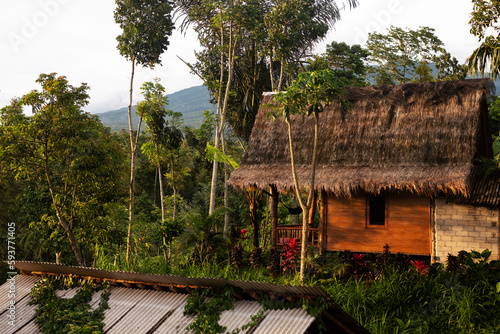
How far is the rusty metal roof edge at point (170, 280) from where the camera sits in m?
4.63

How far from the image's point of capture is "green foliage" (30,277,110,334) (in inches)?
226

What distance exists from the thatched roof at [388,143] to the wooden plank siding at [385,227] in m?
0.46

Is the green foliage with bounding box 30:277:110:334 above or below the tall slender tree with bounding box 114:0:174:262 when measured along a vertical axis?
below

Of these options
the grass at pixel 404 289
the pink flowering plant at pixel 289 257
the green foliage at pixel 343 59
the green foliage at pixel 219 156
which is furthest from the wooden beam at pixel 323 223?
the green foliage at pixel 343 59

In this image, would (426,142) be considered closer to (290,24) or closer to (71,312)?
(71,312)

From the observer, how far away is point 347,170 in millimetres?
11344

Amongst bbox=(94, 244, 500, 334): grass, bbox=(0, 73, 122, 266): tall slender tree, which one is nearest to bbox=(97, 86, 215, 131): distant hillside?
bbox=(0, 73, 122, 266): tall slender tree

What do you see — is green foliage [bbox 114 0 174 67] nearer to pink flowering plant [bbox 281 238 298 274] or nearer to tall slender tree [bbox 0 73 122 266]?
tall slender tree [bbox 0 73 122 266]

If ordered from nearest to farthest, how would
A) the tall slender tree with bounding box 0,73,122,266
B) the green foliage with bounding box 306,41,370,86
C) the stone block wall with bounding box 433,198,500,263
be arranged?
the stone block wall with bounding box 433,198,500,263 < the tall slender tree with bounding box 0,73,122,266 < the green foliage with bounding box 306,41,370,86

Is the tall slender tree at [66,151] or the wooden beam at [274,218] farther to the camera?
the tall slender tree at [66,151]

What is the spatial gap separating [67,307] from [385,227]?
755cm

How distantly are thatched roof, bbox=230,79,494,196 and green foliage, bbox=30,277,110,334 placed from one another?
17.4ft

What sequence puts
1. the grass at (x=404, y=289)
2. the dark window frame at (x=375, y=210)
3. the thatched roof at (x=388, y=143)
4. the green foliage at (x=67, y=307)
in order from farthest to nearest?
the dark window frame at (x=375, y=210) < the thatched roof at (x=388, y=143) < the grass at (x=404, y=289) < the green foliage at (x=67, y=307)

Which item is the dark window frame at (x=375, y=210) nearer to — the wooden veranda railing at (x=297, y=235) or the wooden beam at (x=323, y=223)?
the wooden beam at (x=323, y=223)
